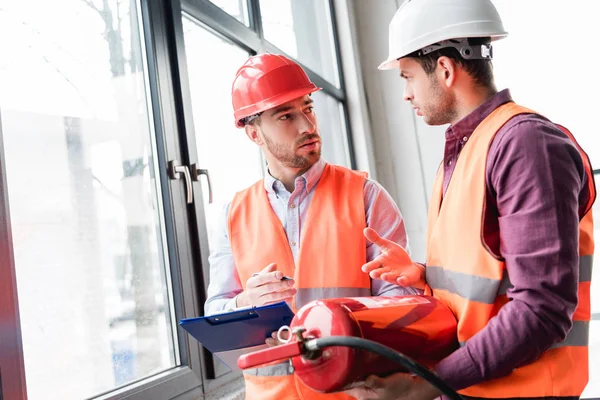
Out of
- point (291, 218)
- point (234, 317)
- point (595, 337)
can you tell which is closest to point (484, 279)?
point (234, 317)

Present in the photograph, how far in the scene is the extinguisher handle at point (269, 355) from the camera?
81 centimetres

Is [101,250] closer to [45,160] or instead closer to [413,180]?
[45,160]

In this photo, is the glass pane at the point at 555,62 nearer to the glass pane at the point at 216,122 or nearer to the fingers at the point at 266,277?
the glass pane at the point at 216,122

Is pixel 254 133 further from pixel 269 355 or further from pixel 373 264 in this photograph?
pixel 269 355

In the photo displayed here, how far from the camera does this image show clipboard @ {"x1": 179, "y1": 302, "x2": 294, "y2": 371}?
1116mm

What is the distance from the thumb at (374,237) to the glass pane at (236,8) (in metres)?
1.81

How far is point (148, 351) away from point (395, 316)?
118 cm

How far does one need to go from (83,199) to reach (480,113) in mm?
1160

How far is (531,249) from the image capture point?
93 cm

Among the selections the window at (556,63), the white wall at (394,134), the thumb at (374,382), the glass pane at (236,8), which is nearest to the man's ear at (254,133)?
the thumb at (374,382)

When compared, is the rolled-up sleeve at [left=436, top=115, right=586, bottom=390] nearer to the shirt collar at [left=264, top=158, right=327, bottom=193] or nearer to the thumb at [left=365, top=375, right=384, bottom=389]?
the thumb at [left=365, top=375, right=384, bottom=389]

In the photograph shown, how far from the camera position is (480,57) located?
45.7 inches

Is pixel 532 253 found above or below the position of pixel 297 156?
below

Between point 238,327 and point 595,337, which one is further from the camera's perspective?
point 595,337
